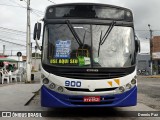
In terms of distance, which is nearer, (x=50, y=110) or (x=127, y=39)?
(x=127, y=39)

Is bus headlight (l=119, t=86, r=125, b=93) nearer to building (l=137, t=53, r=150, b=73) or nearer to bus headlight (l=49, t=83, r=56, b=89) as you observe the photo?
bus headlight (l=49, t=83, r=56, b=89)

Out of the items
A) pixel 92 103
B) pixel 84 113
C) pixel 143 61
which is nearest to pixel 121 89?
pixel 92 103

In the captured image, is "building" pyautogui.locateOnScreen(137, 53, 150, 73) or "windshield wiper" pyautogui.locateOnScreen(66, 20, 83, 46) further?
"building" pyautogui.locateOnScreen(137, 53, 150, 73)

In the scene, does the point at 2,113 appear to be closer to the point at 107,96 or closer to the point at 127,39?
the point at 107,96

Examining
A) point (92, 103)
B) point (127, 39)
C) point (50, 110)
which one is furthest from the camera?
point (50, 110)

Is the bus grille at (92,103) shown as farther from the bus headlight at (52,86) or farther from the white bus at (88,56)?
the bus headlight at (52,86)

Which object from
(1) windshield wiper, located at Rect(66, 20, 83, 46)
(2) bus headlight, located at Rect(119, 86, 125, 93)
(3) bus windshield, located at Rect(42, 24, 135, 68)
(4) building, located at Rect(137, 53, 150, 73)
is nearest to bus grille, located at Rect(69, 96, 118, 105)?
(2) bus headlight, located at Rect(119, 86, 125, 93)

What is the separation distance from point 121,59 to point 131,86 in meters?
0.81

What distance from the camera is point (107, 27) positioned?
1011 cm

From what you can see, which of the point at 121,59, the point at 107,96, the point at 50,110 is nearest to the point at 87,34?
the point at 121,59

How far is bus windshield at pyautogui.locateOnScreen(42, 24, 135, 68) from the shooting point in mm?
9773

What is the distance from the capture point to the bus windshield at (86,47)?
9.77 meters

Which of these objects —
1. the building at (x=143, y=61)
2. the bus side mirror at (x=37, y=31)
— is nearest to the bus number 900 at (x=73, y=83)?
the bus side mirror at (x=37, y=31)

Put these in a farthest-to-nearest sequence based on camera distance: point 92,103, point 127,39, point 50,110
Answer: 1. point 50,110
2. point 127,39
3. point 92,103
